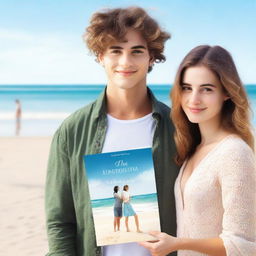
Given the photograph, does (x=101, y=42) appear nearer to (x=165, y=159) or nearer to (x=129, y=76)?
(x=129, y=76)

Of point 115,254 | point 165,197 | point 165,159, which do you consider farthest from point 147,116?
point 115,254

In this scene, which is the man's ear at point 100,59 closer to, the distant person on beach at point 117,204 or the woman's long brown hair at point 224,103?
the woman's long brown hair at point 224,103

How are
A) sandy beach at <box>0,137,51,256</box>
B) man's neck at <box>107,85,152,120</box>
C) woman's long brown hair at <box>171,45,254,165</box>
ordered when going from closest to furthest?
woman's long brown hair at <box>171,45,254,165</box>
man's neck at <box>107,85,152,120</box>
sandy beach at <box>0,137,51,256</box>

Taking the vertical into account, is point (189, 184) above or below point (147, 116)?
below

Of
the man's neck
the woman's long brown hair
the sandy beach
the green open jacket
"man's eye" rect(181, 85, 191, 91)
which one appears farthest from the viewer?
the sandy beach

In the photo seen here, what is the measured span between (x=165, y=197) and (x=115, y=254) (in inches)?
16.0

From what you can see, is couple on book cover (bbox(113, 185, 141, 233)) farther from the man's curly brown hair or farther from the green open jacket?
the man's curly brown hair

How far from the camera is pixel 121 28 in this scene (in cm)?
270

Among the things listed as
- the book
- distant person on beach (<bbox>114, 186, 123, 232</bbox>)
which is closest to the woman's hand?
the book

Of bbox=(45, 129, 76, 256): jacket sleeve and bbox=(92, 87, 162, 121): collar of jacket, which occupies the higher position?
bbox=(92, 87, 162, 121): collar of jacket

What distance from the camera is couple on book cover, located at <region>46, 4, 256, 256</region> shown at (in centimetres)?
243

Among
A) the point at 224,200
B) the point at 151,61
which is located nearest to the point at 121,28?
the point at 151,61

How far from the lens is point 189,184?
257cm

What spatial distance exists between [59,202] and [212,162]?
2.89ft
